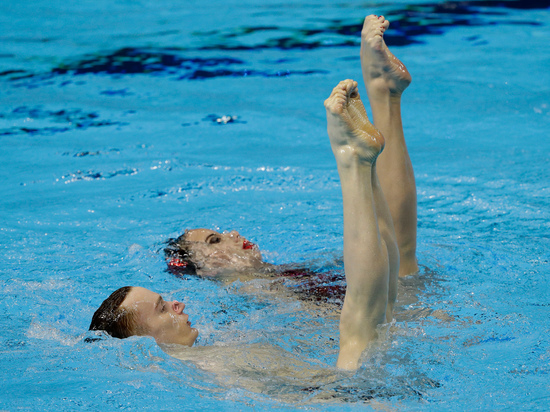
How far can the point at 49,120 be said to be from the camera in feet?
22.4

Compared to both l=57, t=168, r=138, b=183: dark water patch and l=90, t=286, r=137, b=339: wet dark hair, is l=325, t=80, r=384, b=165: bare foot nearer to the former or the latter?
l=90, t=286, r=137, b=339: wet dark hair

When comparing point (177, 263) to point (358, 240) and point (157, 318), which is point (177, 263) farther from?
point (358, 240)

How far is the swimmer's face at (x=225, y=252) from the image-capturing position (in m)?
4.01

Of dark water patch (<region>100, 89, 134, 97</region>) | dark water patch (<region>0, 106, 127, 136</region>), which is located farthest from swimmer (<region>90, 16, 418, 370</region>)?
dark water patch (<region>100, 89, 134, 97</region>)

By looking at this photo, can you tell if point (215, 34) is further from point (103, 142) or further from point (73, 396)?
point (73, 396)

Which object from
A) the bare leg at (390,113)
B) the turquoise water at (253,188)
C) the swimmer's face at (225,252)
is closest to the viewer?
the turquoise water at (253,188)

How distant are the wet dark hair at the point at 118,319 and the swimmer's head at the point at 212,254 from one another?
96cm

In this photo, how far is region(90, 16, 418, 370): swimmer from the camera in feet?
8.18

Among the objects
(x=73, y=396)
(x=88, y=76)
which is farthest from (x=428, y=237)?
(x=88, y=76)

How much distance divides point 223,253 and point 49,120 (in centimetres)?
361

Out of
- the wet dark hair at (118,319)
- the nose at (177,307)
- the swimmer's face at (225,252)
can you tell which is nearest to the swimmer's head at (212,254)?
the swimmer's face at (225,252)

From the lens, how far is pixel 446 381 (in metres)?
2.88

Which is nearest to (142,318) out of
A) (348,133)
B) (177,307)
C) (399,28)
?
(177,307)

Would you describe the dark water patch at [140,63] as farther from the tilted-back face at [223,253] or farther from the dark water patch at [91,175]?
the tilted-back face at [223,253]
